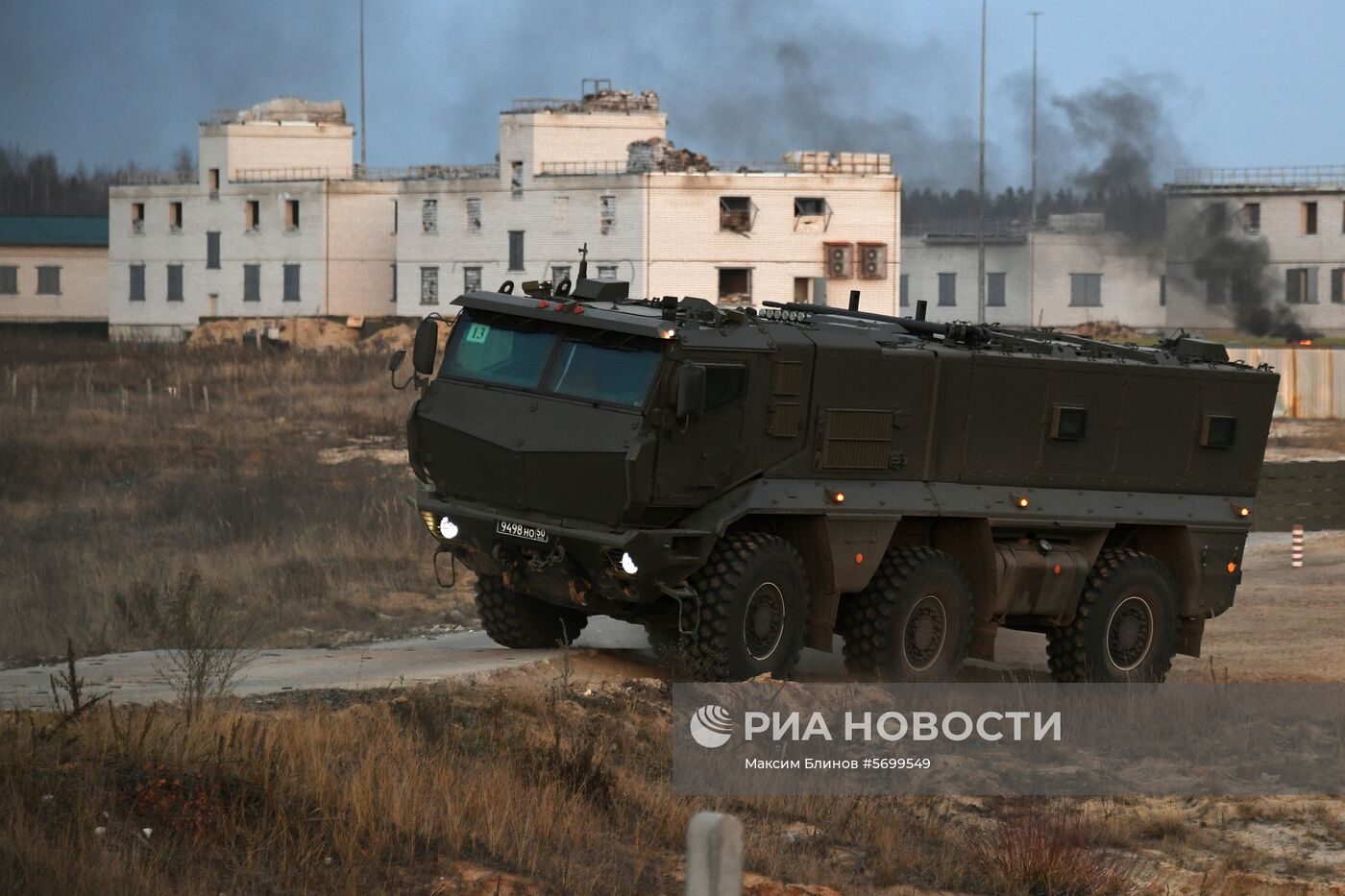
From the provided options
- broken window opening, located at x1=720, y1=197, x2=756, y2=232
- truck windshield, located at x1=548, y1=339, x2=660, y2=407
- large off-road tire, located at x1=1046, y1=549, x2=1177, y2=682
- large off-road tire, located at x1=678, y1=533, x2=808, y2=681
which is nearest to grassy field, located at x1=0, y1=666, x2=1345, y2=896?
large off-road tire, located at x1=678, y1=533, x2=808, y2=681

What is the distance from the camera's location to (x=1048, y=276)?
83.0m

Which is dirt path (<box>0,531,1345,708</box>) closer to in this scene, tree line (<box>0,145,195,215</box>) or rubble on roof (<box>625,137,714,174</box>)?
rubble on roof (<box>625,137,714,174</box>)

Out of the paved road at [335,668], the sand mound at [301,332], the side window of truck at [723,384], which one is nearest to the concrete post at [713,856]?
the paved road at [335,668]

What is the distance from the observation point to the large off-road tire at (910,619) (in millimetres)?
15438

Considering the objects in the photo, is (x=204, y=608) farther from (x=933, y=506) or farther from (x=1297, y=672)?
(x=1297, y=672)

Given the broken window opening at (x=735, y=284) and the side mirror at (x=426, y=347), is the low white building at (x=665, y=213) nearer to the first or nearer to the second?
the broken window opening at (x=735, y=284)

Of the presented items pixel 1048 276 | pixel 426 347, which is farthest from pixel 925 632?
pixel 1048 276

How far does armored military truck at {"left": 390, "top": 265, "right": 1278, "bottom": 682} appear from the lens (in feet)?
47.0

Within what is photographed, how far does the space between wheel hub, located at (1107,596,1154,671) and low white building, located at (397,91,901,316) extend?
46.8 m

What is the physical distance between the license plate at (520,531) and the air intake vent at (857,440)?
2.45m

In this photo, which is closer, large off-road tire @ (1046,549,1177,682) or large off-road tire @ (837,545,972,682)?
large off-road tire @ (837,545,972,682)

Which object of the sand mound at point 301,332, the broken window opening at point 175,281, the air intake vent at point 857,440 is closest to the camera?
the air intake vent at point 857,440

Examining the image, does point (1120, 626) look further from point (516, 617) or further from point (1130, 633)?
point (516, 617)

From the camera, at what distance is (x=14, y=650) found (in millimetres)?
17469
